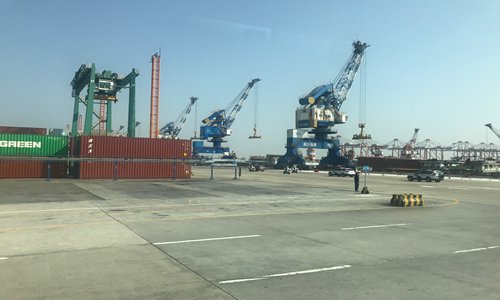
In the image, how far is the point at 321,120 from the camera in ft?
342

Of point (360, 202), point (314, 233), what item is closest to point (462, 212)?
point (360, 202)

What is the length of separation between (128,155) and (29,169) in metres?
8.47

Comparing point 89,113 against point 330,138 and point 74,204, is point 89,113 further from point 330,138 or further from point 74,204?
point 330,138

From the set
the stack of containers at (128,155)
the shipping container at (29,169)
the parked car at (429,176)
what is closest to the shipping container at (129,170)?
the stack of containers at (128,155)

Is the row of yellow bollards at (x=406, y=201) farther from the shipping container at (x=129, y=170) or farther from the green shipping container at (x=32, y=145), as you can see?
the green shipping container at (x=32, y=145)

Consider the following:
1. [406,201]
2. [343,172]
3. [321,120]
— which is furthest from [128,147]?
[321,120]

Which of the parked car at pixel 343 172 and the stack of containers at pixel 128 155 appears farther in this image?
the parked car at pixel 343 172

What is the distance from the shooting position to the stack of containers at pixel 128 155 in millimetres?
37250

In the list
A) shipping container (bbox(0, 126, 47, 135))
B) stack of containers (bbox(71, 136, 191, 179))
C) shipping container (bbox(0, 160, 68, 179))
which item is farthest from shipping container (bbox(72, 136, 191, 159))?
shipping container (bbox(0, 126, 47, 135))

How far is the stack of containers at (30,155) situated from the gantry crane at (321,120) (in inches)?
2885

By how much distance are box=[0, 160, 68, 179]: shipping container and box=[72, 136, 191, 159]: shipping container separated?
6.96 feet

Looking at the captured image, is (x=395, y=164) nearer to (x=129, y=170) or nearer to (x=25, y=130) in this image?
(x=129, y=170)

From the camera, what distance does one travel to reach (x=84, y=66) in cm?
5262

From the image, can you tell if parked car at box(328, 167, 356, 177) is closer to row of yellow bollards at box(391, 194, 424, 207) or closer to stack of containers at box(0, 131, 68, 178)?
stack of containers at box(0, 131, 68, 178)
